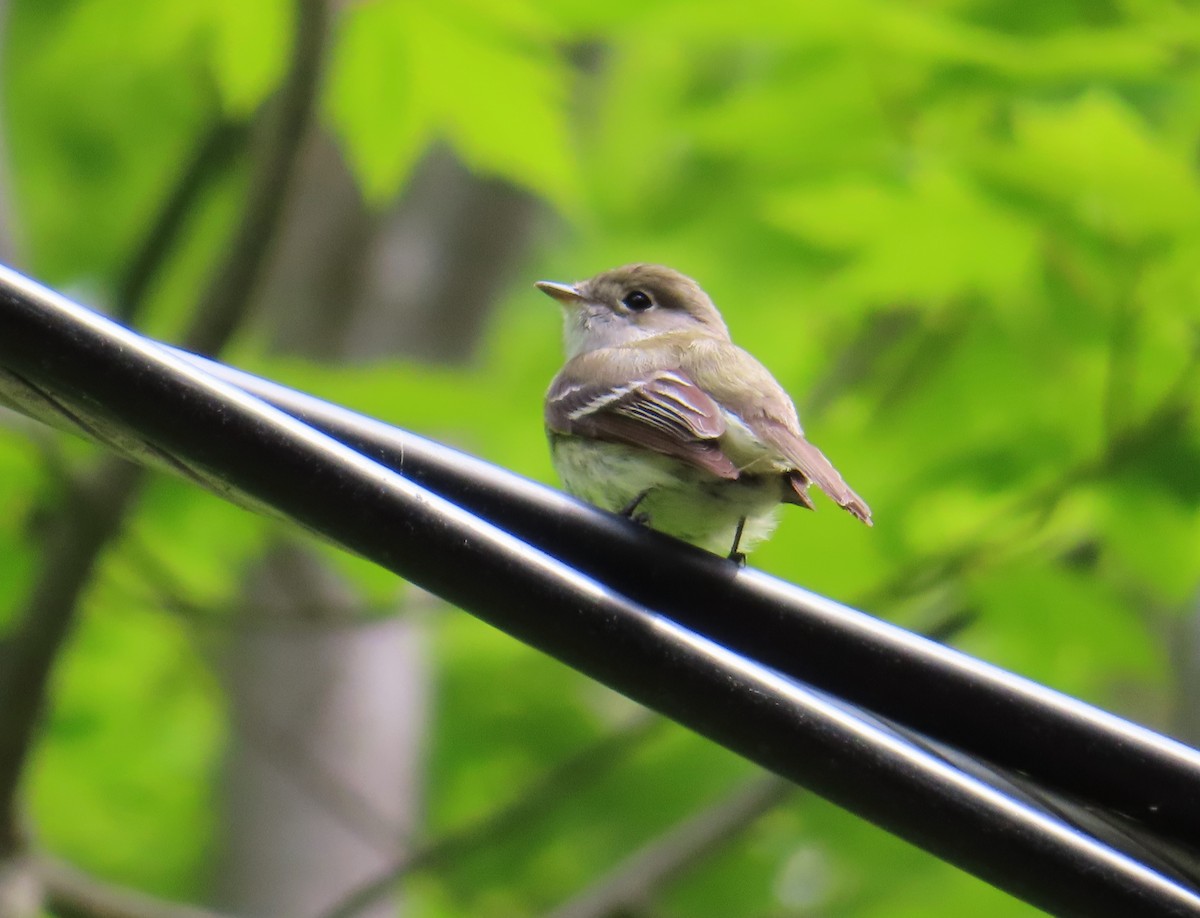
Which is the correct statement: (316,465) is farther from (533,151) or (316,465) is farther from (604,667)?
(533,151)

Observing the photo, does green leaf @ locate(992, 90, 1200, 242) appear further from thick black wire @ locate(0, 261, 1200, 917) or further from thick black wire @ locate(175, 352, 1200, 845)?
thick black wire @ locate(0, 261, 1200, 917)

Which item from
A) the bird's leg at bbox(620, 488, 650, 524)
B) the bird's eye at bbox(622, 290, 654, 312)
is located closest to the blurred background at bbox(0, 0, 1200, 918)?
the bird's eye at bbox(622, 290, 654, 312)

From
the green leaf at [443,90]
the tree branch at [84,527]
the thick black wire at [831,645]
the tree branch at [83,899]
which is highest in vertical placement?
the green leaf at [443,90]

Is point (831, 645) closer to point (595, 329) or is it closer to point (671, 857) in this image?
point (671, 857)

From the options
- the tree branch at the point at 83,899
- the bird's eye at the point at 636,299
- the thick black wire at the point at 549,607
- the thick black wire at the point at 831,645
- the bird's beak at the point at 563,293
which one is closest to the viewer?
the thick black wire at the point at 549,607

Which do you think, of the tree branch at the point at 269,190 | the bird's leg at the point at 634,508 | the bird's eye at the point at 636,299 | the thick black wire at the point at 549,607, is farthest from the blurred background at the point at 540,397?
the bird's leg at the point at 634,508

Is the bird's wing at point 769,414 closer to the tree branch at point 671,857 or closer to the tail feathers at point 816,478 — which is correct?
the tail feathers at point 816,478

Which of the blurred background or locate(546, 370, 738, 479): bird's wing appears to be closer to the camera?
locate(546, 370, 738, 479): bird's wing
